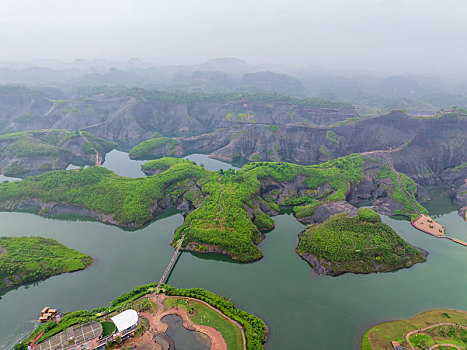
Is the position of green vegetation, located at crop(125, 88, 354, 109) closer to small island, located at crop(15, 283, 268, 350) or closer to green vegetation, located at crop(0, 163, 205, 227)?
green vegetation, located at crop(0, 163, 205, 227)

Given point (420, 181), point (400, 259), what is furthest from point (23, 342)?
point (420, 181)

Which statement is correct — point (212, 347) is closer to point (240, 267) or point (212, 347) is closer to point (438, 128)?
→ point (240, 267)

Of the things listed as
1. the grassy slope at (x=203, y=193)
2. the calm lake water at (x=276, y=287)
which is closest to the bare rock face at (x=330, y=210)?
the grassy slope at (x=203, y=193)

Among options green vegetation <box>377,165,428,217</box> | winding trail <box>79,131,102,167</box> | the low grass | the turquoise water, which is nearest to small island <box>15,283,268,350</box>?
the low grass

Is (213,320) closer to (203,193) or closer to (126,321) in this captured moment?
(126,321)

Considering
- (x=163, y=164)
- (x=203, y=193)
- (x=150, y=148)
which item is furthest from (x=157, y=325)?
(x=150, y=148)

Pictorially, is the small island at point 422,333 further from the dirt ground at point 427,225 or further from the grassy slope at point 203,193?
the dirt ground at point 427,225
